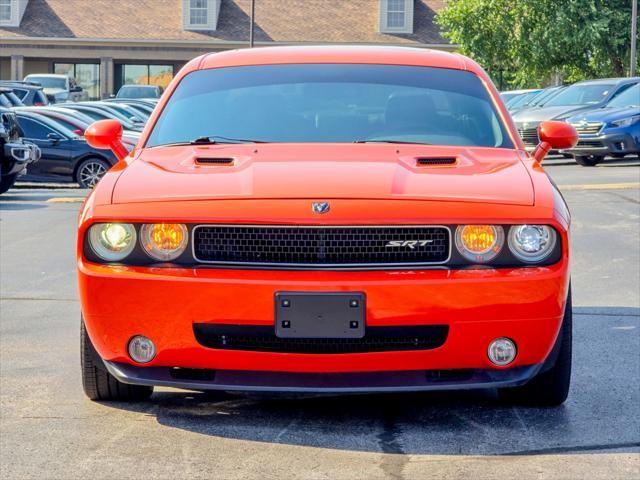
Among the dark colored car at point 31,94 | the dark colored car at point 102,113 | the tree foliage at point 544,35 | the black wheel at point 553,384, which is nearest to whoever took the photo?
the black wheel at point 553,384

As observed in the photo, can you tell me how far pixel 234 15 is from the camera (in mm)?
56219

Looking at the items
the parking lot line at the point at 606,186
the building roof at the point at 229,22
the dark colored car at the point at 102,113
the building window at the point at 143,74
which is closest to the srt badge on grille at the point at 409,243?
the parking lot line at the point at 606,186

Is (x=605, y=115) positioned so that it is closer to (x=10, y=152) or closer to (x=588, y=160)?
(x=588, y=160)

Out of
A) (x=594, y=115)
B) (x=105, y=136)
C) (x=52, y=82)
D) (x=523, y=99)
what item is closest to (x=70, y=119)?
(x=594, y=115)

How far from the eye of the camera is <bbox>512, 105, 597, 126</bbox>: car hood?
23.4m

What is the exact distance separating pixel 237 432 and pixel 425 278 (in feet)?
3.19

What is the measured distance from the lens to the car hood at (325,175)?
482cm

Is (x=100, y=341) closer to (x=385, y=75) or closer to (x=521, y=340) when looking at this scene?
(x=521, y=340)

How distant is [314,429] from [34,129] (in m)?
17.4

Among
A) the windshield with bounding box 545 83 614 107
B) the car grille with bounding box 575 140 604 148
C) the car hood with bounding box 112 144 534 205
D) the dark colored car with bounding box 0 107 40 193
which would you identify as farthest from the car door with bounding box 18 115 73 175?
the car hood with bounding box 112 144 534 205

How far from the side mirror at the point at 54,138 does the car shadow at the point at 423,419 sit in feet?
53.0

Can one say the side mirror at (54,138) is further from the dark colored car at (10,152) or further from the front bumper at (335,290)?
the front bumper at (335,290)

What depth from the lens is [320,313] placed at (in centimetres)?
461

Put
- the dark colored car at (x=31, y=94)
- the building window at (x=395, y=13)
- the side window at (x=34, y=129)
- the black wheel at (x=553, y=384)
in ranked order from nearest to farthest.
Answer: the black wheel at (x=553, y=384), the side window at (x=34, y=129), the dark colored car at (x=31, y=94), the building window at (x=395, y=13)
